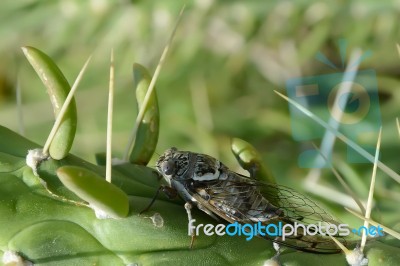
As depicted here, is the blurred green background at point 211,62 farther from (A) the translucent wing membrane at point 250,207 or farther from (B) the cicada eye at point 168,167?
(B) the cicada eye at point 168,167

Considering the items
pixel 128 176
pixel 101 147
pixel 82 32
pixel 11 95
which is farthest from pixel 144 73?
pixel 11 95

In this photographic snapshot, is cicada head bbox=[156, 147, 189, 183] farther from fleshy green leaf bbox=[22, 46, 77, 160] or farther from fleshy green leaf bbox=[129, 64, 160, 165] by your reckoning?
fleshy green leaf bbox=[22, 46, 77, 160]

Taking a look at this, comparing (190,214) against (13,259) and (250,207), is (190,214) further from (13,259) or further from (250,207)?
(13,259)

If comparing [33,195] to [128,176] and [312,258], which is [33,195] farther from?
[312,258]
